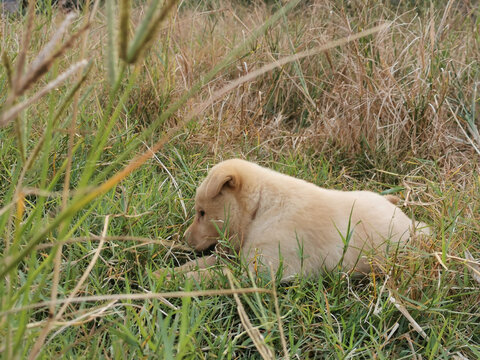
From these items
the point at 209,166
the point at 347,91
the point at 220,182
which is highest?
the point at 220,182

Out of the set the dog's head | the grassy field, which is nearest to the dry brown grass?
the grassy field

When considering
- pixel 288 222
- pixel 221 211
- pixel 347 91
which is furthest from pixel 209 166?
pixel 347 91

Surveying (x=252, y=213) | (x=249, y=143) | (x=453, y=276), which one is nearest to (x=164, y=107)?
(x=249, y=143)

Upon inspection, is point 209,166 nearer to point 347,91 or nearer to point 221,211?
point 221,211

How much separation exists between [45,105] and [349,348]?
2.50m

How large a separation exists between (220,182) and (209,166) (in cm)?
86

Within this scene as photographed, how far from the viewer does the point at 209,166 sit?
364 centimetres

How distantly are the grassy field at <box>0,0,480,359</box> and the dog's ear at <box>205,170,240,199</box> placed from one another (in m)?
0.31

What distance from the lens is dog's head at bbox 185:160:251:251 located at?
9.43 ft

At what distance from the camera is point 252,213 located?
2900 mm

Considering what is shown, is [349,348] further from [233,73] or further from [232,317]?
[233,73]

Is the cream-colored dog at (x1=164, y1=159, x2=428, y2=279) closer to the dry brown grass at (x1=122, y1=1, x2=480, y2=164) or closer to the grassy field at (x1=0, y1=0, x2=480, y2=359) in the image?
the grassy field at (x1=0, y1=0, x2=480, y2=359)

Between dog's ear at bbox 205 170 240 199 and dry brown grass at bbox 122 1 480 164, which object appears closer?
dog's ear at bbox 205 170 240 199

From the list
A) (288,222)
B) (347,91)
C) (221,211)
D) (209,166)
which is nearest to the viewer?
(288,222)
